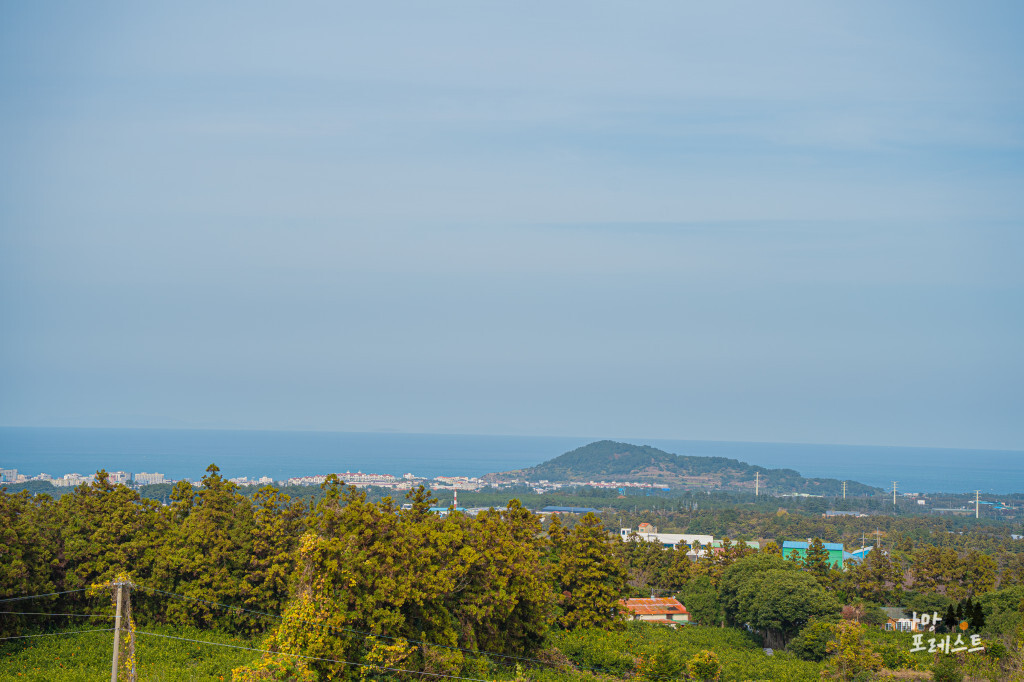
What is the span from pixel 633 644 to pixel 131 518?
460 inches

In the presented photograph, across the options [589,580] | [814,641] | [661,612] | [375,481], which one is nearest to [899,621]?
[814,641]

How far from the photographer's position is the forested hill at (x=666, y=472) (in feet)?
466

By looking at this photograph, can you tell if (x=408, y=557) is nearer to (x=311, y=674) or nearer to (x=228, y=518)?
(x=311, y=674)

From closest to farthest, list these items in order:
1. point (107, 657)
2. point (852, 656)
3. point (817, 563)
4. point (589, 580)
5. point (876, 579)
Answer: point (107, 657) → point (852, 656) → point (589, 580) → point (876, 579) → point (817, 563)

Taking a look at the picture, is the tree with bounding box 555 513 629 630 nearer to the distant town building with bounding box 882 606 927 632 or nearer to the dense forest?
the dense forest

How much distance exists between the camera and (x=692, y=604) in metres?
29.9

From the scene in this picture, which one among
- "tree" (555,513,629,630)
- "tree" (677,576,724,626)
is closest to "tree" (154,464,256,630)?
"tree" (555,513,629,630)

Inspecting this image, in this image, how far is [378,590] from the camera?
14625 mm

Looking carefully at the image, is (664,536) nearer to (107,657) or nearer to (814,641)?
(814,641)

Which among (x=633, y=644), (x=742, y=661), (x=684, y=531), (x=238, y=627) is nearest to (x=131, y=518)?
(x=238, y=627)

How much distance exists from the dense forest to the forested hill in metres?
119

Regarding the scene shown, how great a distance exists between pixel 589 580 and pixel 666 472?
13720 centimetres

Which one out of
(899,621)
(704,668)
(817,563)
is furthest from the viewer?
(817,563)

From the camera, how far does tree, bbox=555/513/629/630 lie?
71.5ft
